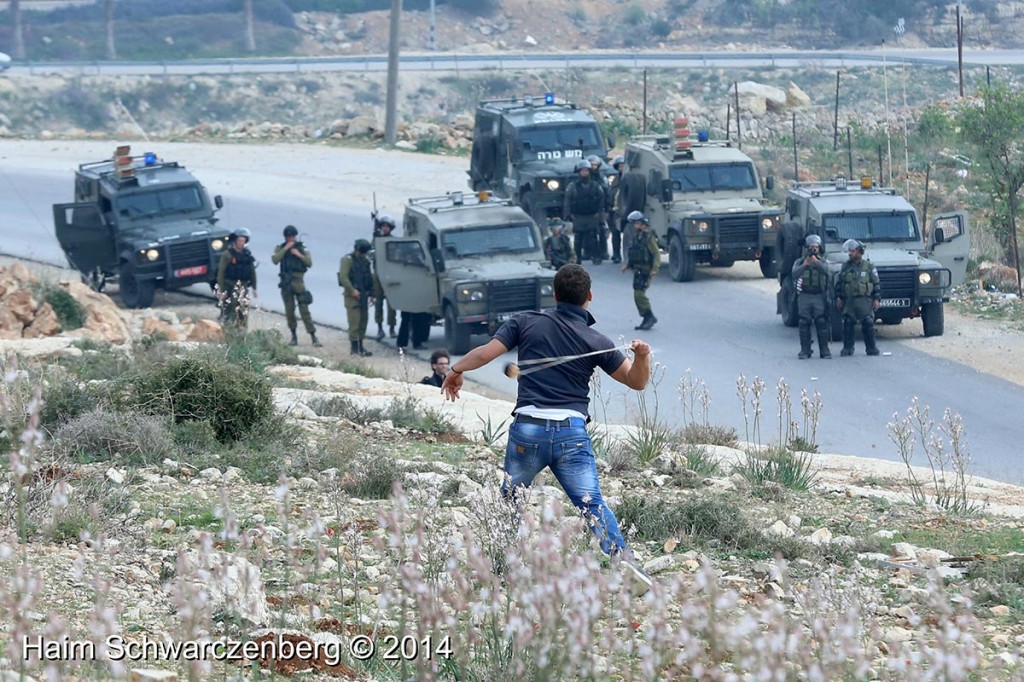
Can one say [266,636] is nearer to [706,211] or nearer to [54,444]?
[54,444]

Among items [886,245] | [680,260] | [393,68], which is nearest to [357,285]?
[680,260]

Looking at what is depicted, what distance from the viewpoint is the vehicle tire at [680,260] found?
22219mm

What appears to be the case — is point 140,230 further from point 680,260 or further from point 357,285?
point 680,260

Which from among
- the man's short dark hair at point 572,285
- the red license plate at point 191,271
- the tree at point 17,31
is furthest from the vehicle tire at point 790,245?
the tree at point 17,31

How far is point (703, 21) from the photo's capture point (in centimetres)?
6775

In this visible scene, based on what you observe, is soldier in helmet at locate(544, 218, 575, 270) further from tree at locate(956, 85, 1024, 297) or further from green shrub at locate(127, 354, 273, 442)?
green shrub at locate(127, 354, 273, 442)

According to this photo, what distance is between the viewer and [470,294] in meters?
17.5

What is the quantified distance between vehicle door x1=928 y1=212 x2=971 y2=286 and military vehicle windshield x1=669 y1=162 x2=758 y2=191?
444 centimetres

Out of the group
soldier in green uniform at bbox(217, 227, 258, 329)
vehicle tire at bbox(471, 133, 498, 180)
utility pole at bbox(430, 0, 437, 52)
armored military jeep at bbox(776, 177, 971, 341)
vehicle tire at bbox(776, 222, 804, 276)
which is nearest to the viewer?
armored military jeep at bbox(776, 177, 971, 341)

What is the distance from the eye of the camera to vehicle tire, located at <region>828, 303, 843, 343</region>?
59.1 feet

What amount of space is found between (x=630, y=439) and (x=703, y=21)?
5911 cm

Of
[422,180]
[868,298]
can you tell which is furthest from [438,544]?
[422,180]

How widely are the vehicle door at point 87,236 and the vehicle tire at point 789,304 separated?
30.0 ft

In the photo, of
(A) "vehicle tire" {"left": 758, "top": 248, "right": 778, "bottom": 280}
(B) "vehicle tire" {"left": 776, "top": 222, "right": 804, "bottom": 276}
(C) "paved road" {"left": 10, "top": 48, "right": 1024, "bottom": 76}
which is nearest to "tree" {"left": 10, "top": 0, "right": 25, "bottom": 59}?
(C) "paved road" {"left": 10, "top": 48, "right": 1024, "bottom": 76}
